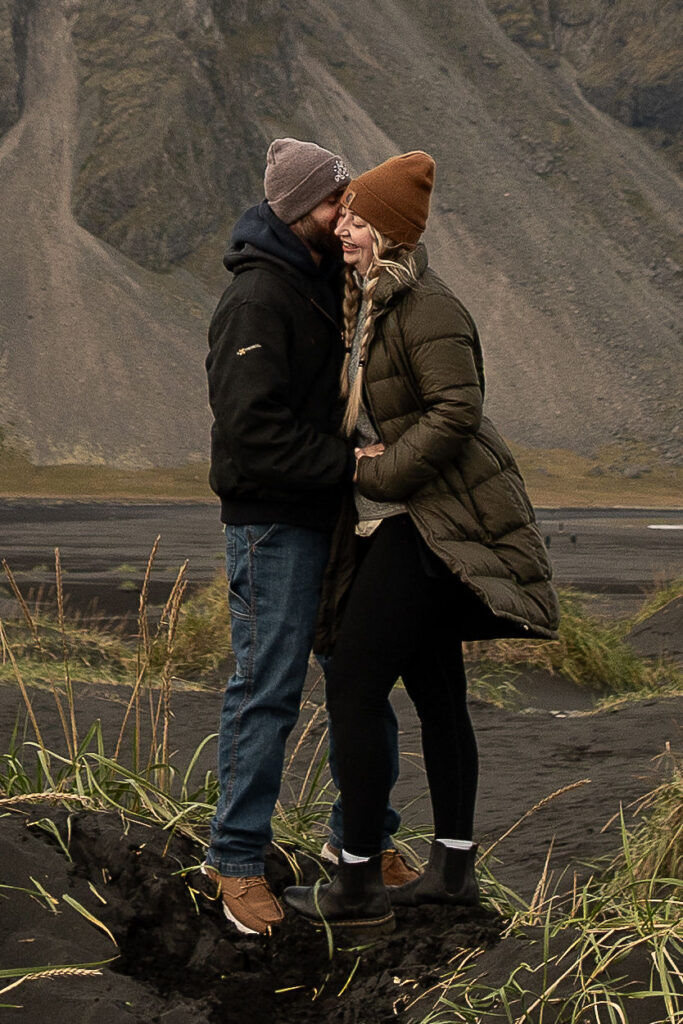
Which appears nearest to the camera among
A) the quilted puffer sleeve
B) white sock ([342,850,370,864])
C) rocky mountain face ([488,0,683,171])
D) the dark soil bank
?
the dark soil bank

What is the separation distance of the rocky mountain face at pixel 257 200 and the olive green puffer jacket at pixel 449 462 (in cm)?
4619

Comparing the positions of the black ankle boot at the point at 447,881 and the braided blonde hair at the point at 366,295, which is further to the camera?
the black ankle boot at the point at 447,881

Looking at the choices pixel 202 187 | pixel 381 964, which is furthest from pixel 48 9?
pixel 381 964

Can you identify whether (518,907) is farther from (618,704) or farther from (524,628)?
(618,704)

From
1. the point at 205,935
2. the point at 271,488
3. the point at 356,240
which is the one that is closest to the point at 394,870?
the point at 205,935

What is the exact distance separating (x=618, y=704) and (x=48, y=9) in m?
64.1

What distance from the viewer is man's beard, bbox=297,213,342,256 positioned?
3680 millimetres

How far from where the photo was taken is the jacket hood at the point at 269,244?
364 centimetres

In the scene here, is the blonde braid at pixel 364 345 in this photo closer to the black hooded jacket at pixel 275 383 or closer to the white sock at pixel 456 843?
the black hooded jacket at pixel 275 383

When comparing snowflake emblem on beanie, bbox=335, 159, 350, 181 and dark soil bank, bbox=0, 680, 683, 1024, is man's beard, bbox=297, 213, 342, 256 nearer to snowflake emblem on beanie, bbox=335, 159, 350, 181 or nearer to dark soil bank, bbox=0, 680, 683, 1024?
snowflake emblem on beanie, bbox=335, 159, 350, 181

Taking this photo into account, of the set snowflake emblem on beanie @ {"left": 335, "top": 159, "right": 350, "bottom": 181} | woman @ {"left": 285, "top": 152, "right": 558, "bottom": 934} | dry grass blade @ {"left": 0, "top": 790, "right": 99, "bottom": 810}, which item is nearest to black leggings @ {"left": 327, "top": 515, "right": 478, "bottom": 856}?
woman @ {"left": 285, "top": 152, "right": 558, "bottom": 934}

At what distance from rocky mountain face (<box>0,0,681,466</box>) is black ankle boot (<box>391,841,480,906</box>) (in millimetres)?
46081

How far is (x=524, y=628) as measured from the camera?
3.42 metres

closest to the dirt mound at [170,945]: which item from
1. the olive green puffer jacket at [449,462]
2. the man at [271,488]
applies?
the man at [271,488]
